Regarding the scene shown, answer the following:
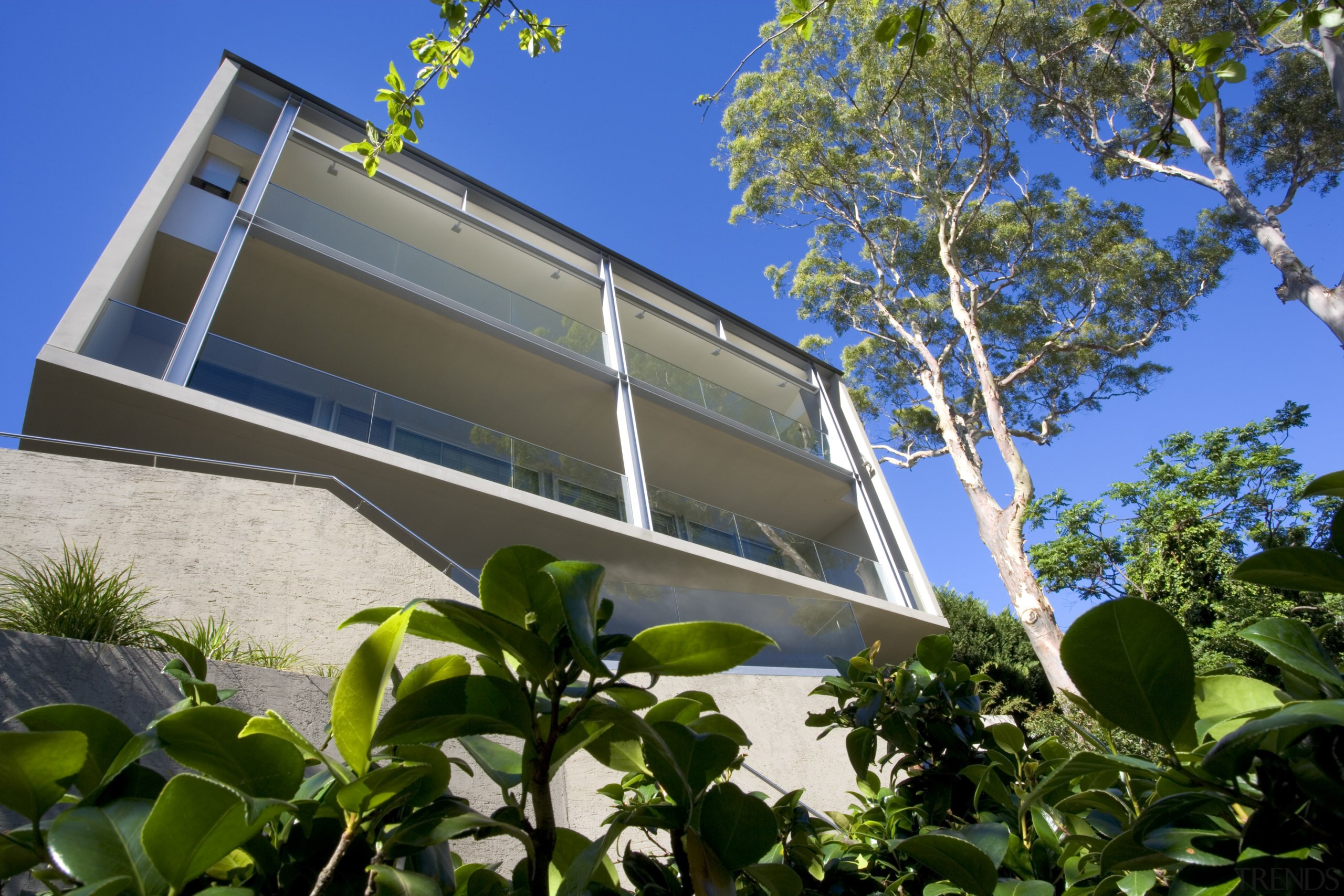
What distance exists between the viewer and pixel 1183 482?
15812 millimetres

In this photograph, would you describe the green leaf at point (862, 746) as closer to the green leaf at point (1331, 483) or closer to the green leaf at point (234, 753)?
the green leaf at point (1331, 483)

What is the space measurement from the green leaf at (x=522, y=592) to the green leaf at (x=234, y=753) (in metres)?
0.24

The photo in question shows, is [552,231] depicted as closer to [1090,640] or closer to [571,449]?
[571,449]

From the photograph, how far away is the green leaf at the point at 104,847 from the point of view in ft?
1.78

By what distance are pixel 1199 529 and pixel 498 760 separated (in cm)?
1762

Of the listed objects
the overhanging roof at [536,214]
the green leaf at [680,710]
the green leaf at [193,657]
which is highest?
the overhanging roof at [536,214]

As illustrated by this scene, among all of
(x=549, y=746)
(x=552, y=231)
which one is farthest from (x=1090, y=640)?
(x=552, y=231)

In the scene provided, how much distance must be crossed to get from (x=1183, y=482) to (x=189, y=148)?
19851 mm

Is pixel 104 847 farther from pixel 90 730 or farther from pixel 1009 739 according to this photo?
pixel 1009 739

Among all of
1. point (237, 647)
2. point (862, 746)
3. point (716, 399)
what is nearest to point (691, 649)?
point (862, 746)

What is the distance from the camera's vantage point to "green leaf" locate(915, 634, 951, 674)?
146 cm

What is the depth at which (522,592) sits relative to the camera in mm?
710

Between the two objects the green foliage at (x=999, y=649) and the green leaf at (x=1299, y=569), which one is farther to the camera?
the green foliage at (x=999, y=649)

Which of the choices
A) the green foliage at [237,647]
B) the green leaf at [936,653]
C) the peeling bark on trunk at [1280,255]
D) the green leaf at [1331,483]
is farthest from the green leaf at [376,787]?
the peeling bark on trunk at [1280,255]
